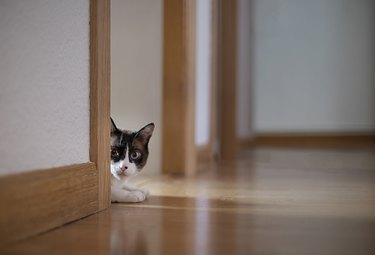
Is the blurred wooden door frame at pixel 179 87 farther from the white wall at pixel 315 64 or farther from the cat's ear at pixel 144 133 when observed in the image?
the white wall at pixel 315 64

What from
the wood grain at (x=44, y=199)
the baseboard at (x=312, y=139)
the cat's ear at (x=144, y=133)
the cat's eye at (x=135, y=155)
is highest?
the cat's ear at (x=144, y=133)

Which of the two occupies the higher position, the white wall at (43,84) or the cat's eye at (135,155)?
the white wall at (43,84)

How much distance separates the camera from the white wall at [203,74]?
8.73 feet

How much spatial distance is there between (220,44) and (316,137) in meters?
2.08

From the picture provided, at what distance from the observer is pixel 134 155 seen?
1.47 meters

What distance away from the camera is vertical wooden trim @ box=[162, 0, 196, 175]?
2195mm

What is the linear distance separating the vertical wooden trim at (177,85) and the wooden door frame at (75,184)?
3.01 feet

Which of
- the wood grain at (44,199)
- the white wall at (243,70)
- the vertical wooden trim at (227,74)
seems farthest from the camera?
the white wall at (243,70)

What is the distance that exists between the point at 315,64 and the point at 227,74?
204 cm

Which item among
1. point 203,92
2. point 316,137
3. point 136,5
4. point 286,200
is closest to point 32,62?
point 286,200

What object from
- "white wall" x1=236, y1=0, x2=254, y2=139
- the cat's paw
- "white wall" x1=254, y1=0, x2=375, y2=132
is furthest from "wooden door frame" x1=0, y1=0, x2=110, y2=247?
"white wall" x1=254, y1=0, x2=375, y2=132

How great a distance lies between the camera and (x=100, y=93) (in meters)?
1.24

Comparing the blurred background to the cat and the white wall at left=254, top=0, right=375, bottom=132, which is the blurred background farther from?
the cat

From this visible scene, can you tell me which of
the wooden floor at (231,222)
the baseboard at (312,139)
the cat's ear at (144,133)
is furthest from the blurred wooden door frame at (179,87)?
the baseboard at (312,139)
